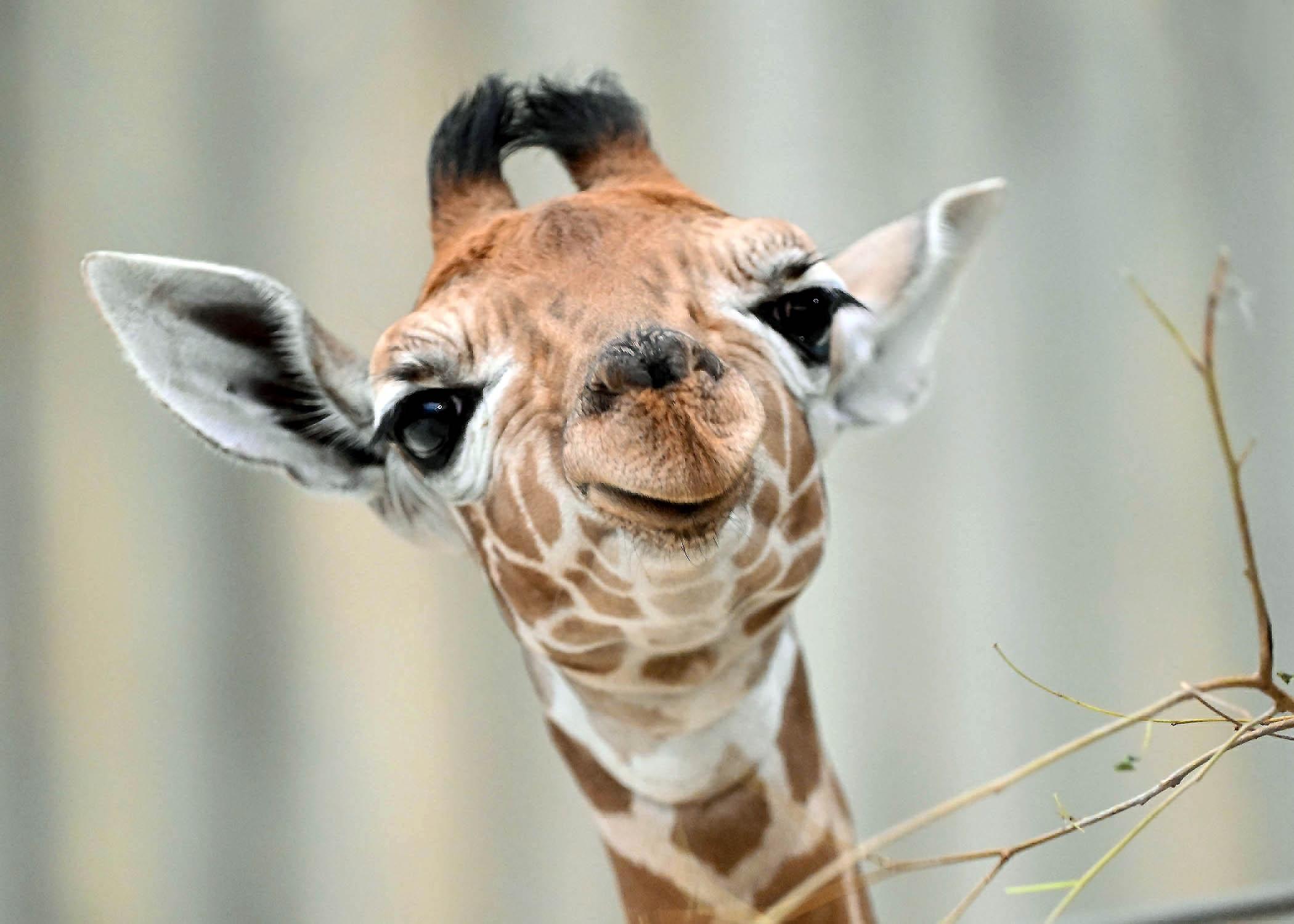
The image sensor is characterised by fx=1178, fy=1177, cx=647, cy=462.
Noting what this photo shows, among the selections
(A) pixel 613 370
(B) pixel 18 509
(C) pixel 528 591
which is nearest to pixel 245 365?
(C) pixel 528 591

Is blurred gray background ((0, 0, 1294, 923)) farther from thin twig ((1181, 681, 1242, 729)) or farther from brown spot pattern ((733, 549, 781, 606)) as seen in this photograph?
thin twig ((1181, 681, 1242, 729))

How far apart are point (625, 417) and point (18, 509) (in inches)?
76.6

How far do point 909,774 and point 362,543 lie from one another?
1.28m

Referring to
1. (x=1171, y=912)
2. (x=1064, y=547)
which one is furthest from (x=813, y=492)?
(x=1064, y=547)

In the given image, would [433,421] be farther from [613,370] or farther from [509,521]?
[613,370]

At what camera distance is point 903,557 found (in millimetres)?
2566

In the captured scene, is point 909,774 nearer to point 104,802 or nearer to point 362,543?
point 362,543

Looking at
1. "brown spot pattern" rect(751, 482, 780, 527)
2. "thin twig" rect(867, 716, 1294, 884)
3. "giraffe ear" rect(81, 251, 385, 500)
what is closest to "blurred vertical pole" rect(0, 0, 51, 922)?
"giraffe ear" rect(81, 251, 385, 500)

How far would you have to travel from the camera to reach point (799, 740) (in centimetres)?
130

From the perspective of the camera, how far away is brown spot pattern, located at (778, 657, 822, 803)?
1.28 meters

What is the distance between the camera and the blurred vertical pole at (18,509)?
7.66 ft

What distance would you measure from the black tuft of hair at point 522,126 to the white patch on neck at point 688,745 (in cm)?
56

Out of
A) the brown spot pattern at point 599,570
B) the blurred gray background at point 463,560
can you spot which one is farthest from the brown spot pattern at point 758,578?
the blurred gray background at point 463,560

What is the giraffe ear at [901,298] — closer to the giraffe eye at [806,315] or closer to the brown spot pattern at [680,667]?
the giraffe eye at [806,315]
